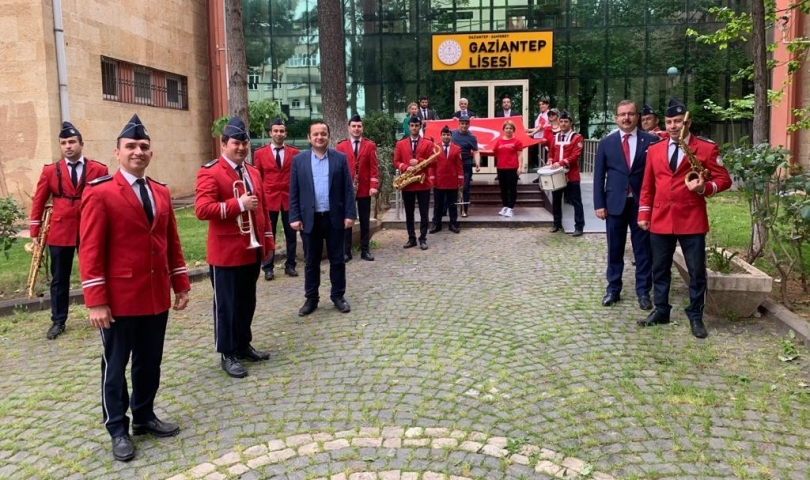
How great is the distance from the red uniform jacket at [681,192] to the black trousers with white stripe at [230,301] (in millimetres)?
3645

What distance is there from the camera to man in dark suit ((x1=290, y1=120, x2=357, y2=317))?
684 centimetres

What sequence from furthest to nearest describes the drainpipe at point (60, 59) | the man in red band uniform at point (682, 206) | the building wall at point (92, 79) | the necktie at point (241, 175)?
the drainpipe at point (60, 59) → the building wall at point (92, 79) → the man in red band uniform at point (682, 206) → the necktie at point (241, 175)

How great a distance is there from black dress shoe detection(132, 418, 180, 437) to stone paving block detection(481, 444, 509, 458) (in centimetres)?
199

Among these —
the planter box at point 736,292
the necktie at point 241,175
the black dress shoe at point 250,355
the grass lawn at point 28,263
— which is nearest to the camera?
the necktie at point 241,175

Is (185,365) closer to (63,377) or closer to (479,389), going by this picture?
(63,377)

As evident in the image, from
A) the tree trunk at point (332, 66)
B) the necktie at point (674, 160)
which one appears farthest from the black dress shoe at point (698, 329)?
the tree trunk at point (332, 66)

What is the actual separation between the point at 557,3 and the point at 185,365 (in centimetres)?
1921

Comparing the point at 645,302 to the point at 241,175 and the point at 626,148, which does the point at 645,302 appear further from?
the point at 241,175

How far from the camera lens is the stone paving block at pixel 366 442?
393 centimetres

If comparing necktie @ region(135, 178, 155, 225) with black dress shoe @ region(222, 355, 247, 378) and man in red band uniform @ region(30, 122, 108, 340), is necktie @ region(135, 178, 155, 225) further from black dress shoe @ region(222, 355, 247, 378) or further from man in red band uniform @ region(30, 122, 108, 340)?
man in red band uniform @ region(30, 122, 108, 340)

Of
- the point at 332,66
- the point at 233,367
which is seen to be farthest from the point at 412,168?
the point at 233,367

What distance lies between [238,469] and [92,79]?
14.3m

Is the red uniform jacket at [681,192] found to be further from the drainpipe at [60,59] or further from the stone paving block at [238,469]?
the drainpipe at [60,59]

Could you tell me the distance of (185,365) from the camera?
5500 mm
